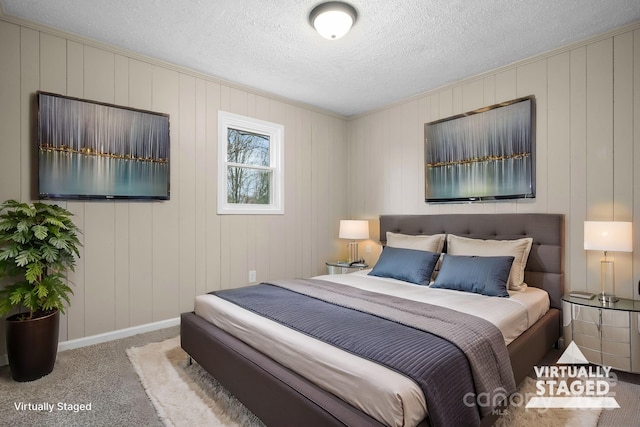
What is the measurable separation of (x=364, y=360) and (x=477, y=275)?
1.64 meters

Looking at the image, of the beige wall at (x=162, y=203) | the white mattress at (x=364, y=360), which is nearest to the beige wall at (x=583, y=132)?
the white mattress at (x=364, y=360)

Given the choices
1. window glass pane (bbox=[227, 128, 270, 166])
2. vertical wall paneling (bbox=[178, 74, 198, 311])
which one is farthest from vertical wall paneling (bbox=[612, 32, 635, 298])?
vertical wall paneling (bbox=[178, 74, 198, 311])

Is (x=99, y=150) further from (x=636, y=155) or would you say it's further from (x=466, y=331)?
(x=636, y=155)

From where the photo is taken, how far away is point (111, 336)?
115 inches

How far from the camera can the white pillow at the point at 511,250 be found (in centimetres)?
279

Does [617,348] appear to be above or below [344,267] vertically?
below

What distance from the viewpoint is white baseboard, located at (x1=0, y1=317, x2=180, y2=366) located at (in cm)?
270

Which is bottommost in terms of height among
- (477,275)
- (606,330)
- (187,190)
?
(606,330)

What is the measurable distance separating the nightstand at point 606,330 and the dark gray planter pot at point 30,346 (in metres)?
3.87

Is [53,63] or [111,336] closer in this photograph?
[53,63]

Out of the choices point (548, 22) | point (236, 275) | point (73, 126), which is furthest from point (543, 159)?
point (73, 126)

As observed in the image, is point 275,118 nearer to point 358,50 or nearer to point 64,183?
point 358,50

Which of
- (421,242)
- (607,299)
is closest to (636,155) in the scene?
(607,299)

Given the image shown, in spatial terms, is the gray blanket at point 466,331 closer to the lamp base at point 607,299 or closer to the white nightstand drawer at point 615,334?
the white nightstand drawer at point 615,334
